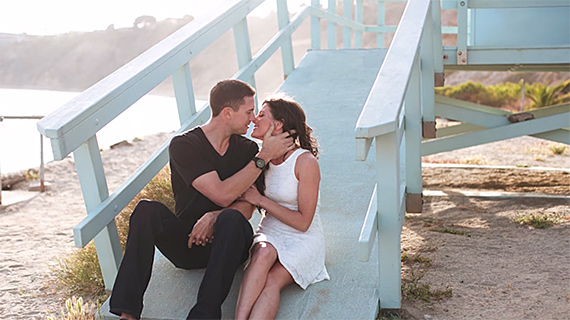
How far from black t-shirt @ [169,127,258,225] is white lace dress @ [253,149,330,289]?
0.19 meters

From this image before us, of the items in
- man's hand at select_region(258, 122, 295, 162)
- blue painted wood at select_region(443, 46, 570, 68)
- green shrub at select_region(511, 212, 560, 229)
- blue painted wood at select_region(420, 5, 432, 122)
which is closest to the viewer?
man's hand at select_region(258, 122, 295, 162)

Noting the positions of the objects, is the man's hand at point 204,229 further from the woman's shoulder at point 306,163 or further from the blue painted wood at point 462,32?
the blue painted wood at point 462,32

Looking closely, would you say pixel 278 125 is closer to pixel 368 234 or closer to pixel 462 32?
pixel 368 234

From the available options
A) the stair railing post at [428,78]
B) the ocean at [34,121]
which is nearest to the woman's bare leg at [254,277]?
the stair railing post at [428,78]

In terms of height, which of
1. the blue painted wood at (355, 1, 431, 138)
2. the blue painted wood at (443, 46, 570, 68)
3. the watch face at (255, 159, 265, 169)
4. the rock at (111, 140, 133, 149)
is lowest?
the rock at (111, 140, 133, 149)

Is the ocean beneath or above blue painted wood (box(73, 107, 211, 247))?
beneath

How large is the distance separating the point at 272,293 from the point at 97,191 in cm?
A: 94

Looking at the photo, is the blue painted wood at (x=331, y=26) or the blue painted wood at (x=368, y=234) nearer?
the blue painted wood at (x=368, y=234)

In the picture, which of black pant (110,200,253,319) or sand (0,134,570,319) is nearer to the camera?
black pant (110,200,253,319)

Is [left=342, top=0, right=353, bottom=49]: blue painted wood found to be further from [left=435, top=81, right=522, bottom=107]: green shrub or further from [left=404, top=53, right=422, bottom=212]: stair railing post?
[left=435, top=81, right=522, bottom=107]: green shrub

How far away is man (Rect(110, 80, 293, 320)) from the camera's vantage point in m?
2.61

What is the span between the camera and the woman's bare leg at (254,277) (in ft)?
8.47

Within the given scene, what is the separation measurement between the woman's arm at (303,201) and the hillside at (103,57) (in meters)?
15.8

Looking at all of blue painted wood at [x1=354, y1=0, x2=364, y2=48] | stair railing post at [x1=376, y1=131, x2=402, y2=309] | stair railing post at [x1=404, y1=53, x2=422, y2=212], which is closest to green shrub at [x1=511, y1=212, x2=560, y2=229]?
stair railing post at [x1=404, y1=53, x2=422, y2=212]
